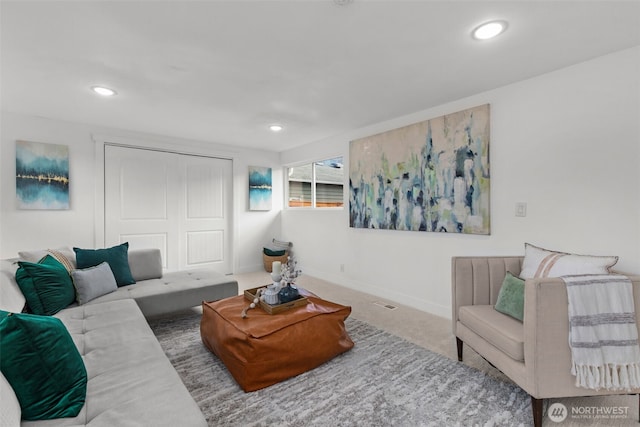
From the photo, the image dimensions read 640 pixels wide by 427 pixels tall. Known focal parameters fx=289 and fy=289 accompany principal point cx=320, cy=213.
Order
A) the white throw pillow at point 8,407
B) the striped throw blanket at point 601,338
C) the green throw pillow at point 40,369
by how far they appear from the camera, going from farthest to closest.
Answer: the striped throw blanket at point 601,338, the green throw pillow at point 40,369, the white throw pillow at point 8,407

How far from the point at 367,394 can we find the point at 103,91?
333cm

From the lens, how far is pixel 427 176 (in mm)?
3160

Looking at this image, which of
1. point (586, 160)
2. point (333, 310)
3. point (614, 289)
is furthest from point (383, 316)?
point (586, 160)

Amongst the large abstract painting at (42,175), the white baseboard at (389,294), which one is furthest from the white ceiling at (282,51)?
the white baseboard at (389,294)

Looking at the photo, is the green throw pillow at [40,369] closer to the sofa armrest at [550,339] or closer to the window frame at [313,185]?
the sofa armrest at [550,339]

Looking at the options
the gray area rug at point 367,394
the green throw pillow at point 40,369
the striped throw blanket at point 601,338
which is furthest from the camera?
the gray area rug at point 367,394

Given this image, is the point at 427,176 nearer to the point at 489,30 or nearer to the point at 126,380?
the point at 489,30

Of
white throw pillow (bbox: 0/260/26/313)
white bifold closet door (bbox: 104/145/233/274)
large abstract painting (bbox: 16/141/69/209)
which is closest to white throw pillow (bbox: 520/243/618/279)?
white throw pillow (bbox: 0/260/26/313)

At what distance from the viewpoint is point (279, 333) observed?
1.87 metres

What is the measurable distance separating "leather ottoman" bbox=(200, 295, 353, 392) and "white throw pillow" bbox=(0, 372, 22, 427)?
1.00 metres

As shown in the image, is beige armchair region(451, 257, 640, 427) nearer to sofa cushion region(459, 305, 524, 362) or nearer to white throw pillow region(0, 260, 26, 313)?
sofa cushion region(459, 305, 524, 362)

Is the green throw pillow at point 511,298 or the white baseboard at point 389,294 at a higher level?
the green throw pillow at point 511,298

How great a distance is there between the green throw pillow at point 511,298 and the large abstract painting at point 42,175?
4.66m

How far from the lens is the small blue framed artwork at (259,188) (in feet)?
17.0
